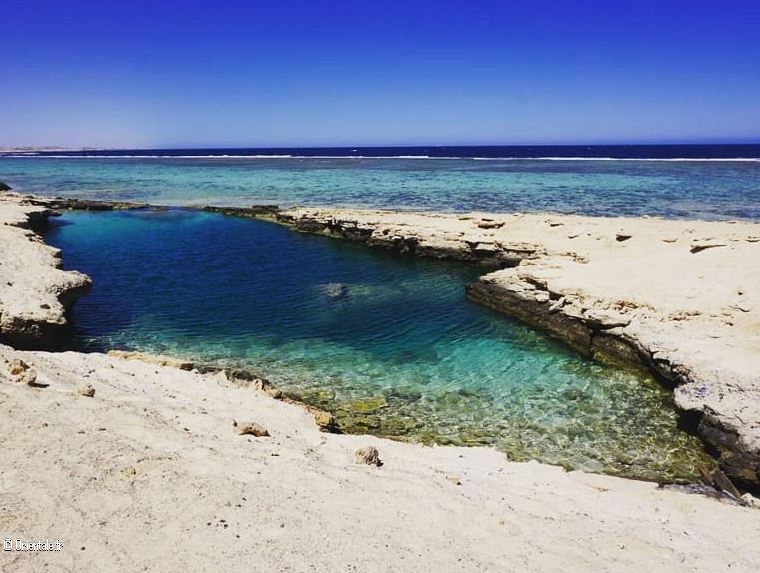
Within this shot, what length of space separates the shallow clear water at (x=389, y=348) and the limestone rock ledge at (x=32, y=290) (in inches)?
55.8

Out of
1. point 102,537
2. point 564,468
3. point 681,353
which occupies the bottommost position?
point 564,468

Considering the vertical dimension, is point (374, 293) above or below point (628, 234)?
below

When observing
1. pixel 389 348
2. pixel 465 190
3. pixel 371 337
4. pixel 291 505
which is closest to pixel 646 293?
pixel 389 348

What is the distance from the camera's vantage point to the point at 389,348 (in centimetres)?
1444

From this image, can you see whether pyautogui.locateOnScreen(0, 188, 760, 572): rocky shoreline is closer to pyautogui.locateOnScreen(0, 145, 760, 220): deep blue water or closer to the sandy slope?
the sandy slope

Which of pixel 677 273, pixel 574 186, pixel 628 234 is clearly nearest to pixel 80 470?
pixel 677 273

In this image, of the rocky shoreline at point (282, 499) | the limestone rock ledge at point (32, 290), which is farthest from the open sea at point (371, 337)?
the rocky shoreline at point (282, 499)

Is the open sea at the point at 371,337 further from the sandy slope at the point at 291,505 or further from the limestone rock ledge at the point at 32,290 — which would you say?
the sandy slope at the point at 291,505

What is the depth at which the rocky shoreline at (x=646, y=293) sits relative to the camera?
10.3 m

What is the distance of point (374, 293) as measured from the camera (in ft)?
64.6

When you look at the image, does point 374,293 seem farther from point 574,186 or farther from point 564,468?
point 574,186

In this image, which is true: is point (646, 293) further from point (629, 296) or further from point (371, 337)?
point (371, 337)

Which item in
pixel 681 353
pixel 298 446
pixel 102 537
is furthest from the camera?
pixel 681 353

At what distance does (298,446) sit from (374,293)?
39.0ft
